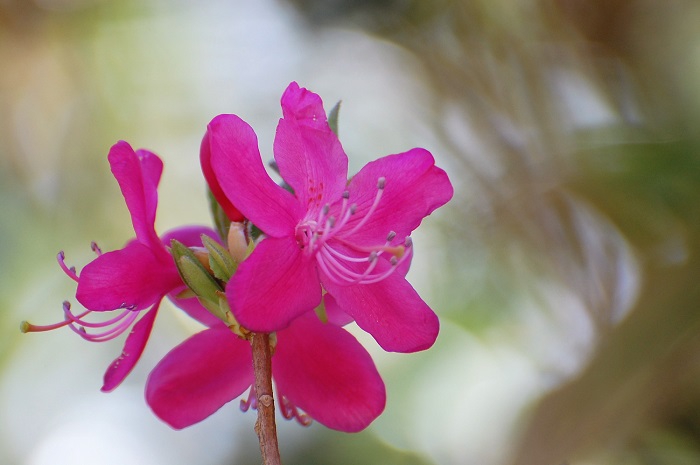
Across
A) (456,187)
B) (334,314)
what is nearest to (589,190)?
(456,187)

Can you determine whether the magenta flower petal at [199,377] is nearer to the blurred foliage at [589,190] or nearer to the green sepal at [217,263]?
the green sepal at [217,263]

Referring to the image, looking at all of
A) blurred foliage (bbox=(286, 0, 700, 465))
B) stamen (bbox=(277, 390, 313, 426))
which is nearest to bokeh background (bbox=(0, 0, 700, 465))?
blurred foliage (bbox=(286, 0, 700, 465))

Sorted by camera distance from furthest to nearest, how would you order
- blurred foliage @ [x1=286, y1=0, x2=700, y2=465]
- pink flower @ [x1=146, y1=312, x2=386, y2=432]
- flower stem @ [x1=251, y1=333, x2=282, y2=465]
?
1. blurred foliage @ [x1=286, y1=0, x2=700, y2=465]
2. pink flower @ [x1=146, y1=312, x2=386, y2=432]
3. flower stem @ [x1=251, y1=333, x2=282, y2=465]

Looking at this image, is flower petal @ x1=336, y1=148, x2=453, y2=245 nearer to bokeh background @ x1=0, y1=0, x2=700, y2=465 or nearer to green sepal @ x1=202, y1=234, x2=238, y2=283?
green sepal @ x1=202, y1=234, x2=238, y2=283

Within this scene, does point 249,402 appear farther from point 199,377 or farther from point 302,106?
point 302,106

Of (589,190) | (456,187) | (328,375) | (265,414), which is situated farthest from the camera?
(456,187)

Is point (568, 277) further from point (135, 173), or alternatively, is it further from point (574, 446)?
point (135, 173)

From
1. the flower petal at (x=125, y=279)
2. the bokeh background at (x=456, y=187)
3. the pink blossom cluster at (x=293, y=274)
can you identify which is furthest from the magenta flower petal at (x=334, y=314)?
the bokeh background at (x=456, y=187)
